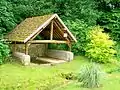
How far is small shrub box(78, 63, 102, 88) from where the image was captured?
46.3ft

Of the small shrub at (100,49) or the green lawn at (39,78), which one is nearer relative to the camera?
the green lawn at (39,78)

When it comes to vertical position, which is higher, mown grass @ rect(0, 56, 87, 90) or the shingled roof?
the shingled roof

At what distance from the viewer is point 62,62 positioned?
21.5m

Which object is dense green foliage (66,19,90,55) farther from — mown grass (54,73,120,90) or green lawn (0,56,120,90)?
mown grass (54,73,120,90)

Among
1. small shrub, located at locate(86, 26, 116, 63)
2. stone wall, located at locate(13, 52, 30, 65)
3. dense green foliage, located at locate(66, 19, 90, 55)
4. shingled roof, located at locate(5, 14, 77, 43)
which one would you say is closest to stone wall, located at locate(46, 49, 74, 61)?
shingled roof, located at locate(5, 14, 77, 43)

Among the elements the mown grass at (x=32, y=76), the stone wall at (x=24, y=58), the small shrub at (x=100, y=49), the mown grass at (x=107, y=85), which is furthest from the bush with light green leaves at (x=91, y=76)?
the small shrub at (x=100, y=49)

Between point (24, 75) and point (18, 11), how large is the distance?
9.49 metres

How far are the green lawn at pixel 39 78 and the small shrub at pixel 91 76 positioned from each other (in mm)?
391

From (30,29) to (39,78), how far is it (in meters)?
5.84

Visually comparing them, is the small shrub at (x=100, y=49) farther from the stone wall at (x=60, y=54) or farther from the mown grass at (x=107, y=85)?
the mown grass at (x=107, y=85)

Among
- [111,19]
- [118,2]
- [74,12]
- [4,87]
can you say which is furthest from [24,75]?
[118,2]

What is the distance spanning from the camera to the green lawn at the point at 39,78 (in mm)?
14517

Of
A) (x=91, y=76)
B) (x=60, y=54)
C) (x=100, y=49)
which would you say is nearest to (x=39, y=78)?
(x=91, y=76)

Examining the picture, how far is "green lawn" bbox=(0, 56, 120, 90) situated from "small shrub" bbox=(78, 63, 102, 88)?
0.39m
